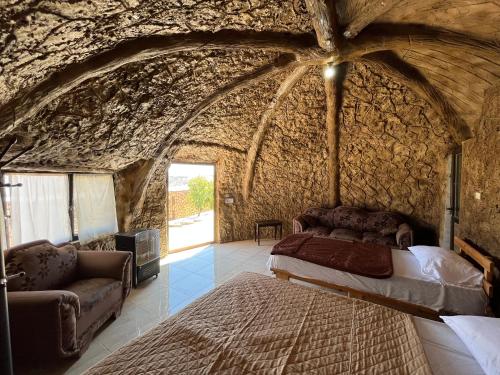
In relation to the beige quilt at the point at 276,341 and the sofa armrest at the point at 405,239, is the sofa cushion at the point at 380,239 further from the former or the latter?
the beige quilt at the point at 276,341

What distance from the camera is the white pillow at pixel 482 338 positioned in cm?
113

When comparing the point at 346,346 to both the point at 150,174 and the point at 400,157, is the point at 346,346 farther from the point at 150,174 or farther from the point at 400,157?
the point at 400,157

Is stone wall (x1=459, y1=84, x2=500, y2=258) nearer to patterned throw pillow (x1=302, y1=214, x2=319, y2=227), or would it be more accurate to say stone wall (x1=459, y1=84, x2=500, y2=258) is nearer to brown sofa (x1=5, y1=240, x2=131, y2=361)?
patterned throw pillow (x1=302, y1=214, x2=319, y2=227)

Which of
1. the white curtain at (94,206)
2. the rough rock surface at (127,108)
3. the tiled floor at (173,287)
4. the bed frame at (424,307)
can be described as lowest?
the tiled floor at (173,287)

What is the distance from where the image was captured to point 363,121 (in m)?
4.32

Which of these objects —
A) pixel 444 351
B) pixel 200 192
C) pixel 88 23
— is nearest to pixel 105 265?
pixel 88 23

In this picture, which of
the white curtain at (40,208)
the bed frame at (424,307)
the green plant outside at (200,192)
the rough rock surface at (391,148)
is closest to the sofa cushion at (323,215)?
the rough rock surface at (391,148)

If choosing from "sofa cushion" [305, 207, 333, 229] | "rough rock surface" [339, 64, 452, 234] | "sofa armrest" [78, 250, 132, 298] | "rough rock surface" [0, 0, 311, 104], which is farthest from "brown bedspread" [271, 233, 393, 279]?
"rough rock surface" [0, 0, 311, 104]

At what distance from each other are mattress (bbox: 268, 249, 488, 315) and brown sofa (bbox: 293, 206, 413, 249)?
0.99m

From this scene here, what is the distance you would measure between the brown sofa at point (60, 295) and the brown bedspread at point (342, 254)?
2.00m

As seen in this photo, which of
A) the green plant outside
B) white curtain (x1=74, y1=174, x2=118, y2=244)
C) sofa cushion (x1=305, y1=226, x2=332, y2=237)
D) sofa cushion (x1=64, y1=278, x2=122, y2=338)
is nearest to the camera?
sofa cushion (x1=64, y1=278, x2=122, y2=338)

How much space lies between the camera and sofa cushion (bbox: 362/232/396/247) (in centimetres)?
382

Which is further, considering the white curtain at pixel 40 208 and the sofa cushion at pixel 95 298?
the white curtain at pixel 40 208

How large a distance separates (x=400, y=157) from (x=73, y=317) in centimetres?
519
